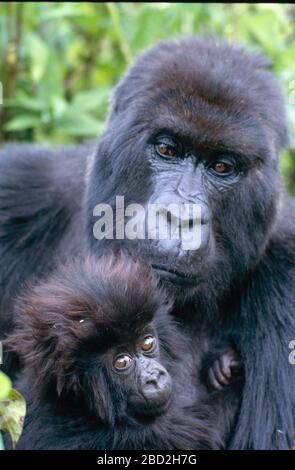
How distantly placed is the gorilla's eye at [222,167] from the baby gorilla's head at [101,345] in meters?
0.70

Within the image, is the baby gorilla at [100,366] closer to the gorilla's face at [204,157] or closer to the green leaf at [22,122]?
the gorilla's face at [204,157]

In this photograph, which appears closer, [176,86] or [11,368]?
[176,86]

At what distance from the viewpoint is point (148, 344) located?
448cm

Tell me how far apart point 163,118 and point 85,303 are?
1065 mm

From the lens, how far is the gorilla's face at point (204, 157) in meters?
4.70

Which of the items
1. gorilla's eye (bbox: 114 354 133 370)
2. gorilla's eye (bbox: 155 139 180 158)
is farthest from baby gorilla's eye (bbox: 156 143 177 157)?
gorilla's eye (bbox: 114 354 133 370)

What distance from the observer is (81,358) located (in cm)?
447

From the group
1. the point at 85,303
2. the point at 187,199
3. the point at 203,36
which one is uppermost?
the point at 203,36

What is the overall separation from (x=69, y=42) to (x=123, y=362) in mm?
4777

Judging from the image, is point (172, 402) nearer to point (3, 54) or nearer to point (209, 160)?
point (209, 160)

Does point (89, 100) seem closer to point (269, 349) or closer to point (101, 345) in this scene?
point (269, 349)

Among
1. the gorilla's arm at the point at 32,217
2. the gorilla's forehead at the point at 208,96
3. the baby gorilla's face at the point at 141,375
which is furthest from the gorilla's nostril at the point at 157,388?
the gorilla's arm at the point at 32,217

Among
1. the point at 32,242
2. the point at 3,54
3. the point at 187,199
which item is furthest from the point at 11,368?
the point at 3,54

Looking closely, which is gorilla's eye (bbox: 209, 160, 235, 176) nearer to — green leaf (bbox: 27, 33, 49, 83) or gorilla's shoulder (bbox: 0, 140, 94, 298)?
gorilla's shoulder (bbox: 0, 140, 94, 298)
